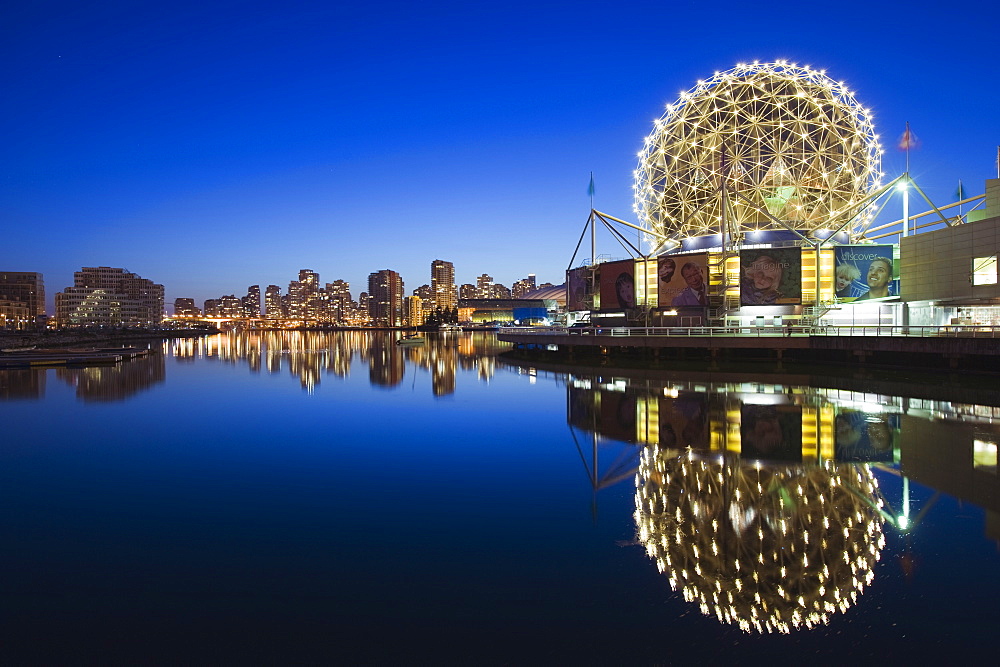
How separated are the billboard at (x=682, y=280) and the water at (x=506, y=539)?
2939cm

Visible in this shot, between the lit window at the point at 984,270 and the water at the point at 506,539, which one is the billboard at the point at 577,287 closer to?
the lit window at the point at 984,270

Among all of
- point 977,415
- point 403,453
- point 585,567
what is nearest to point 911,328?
point 977,415

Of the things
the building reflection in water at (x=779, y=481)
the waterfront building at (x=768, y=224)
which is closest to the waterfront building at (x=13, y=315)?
the waterfront building at (x=768, y=224)

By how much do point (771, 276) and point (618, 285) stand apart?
1218 cm

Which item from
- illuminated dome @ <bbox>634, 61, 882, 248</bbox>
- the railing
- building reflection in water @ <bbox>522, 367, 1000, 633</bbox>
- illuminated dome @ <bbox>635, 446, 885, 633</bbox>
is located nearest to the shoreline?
the railing

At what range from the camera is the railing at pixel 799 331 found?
28.4 meters

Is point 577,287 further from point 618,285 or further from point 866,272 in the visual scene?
point 866,272

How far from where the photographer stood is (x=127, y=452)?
46.5ft

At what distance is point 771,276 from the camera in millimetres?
43938

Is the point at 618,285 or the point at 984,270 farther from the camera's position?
the point at 618,285

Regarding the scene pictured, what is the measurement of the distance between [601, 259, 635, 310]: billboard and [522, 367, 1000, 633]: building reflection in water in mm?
29888

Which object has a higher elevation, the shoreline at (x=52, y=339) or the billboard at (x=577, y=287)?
the billboard at (x=577, y=287)

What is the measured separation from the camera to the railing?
28.4 m

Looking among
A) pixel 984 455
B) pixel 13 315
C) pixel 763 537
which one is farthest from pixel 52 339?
pixel 984 455
